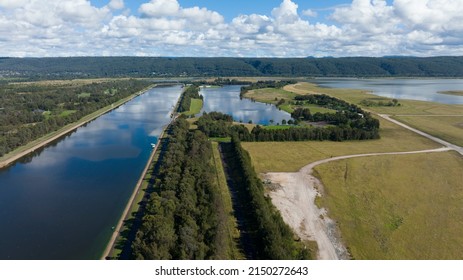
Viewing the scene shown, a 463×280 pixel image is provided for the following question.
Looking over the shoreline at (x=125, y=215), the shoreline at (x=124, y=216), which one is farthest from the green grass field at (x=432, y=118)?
the shoreline at (x=124, y=216)

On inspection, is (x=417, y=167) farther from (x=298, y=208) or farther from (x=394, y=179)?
(x=298, y=208)

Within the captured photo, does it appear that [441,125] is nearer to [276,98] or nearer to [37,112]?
[276,98]

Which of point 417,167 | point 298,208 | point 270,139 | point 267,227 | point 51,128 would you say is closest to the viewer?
point 267,227

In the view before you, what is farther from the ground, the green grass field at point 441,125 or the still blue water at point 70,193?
the green grass field at point 441,125

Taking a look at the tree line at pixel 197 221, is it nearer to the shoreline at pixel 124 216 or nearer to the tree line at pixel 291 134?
the shoreline at pixel 124 216

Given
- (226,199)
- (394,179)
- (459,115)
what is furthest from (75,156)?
(459,115)

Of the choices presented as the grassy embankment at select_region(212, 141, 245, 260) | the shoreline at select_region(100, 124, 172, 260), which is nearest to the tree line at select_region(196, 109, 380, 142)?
the grassy embankment at select_region(212, 141, 245, 260)

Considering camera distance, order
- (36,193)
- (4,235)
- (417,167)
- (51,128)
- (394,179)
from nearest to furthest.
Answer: (4,235) → (36,193) → (394,179) → (417,167) → (51,128)
